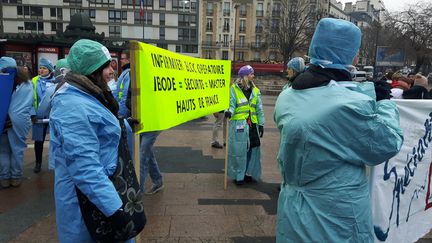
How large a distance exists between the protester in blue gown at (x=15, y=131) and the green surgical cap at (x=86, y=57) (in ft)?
11.3

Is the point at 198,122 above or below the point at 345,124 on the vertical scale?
below

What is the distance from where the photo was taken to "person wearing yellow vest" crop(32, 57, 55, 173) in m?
5.77

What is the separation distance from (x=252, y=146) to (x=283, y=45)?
48890mm

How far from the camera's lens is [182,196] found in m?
4.92

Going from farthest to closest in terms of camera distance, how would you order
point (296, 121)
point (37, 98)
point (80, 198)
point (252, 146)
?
point (37, 98) < point (252, 146) < point (80, 198) < point (296, 121)

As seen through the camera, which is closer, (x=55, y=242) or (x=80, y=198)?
(x=80, y=198)

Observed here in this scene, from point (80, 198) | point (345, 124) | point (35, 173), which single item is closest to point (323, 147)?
point (345, 124)

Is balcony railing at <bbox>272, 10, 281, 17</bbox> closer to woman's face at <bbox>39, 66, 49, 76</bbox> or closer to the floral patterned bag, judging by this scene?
woman's face at <bbox>39, 66, 49, 76</bbox>

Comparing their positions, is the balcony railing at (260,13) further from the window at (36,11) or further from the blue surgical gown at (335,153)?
the blue surgical gown at (335,153)

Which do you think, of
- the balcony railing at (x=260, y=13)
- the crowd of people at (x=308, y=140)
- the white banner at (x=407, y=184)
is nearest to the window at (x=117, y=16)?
the balcony railing at (x=260, y=13)

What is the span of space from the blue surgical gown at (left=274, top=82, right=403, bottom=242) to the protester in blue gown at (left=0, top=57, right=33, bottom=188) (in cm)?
443

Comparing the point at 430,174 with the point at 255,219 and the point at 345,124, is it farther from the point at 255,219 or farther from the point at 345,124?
the point at 345,124

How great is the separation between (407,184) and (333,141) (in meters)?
1.80

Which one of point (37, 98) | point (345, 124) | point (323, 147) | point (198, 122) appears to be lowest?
point (198, 122)
